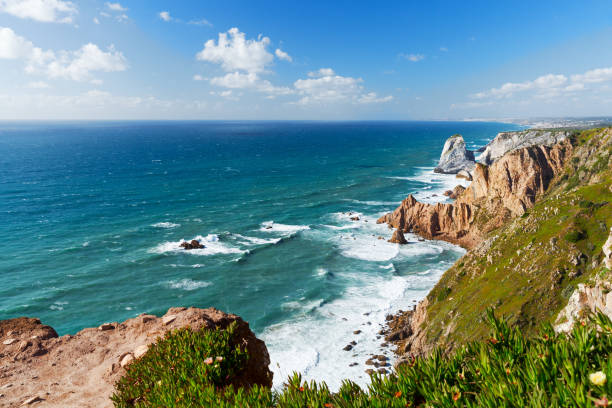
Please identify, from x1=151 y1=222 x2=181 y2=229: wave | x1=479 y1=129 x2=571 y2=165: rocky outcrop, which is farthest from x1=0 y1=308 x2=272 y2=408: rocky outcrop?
x1=479 y1=129 x2=571 y2=165: rocky outcrop

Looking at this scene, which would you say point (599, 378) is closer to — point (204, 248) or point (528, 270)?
point (528, 270)

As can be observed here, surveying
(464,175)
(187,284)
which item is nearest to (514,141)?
(464,175)

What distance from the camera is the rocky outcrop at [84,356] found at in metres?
12.9

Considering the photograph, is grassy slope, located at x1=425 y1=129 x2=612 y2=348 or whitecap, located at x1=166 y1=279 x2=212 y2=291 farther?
whitecap, located at x1=166 y1=279 x2=212 y2=291

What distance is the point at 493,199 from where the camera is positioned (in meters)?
66.0

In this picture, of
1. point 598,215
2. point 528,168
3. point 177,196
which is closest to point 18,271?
point 177,196

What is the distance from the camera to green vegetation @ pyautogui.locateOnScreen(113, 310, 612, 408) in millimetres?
5137

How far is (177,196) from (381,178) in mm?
70758

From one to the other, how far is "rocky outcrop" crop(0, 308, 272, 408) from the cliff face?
59428 mm

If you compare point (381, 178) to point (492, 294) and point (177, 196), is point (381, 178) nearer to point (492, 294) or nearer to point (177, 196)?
point (177, 196)

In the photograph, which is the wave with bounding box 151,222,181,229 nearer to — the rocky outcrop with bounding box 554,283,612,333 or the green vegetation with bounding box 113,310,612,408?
the green vegetation with bounding box 113,310,612,408

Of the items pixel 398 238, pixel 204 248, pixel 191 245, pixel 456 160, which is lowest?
pixel 204 248

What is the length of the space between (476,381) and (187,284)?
50895 mm

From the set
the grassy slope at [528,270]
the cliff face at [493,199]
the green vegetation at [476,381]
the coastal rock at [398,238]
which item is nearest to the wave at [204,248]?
the coastal rock at [398,238]
